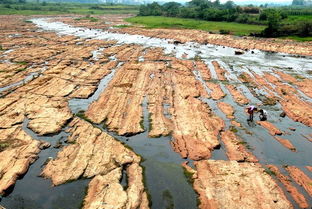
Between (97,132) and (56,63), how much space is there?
27458mm

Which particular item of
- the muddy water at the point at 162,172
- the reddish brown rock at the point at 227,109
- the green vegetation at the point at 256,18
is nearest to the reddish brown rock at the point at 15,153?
the muddy water at the point at 162,172

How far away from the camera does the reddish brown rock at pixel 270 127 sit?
27325mm

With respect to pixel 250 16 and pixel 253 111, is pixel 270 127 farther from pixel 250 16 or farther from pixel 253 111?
pixel 250 16

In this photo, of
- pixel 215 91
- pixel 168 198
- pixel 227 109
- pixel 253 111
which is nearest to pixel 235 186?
pixel 168 198

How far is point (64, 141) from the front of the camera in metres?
24.5

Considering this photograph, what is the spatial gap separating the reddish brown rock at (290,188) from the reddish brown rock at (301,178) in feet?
2.18

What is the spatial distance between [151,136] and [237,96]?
594 inches

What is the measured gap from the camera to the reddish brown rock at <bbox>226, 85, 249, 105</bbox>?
34.6 meters

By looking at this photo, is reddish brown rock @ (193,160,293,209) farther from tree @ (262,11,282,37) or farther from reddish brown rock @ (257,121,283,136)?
tree @ (262,11,282,37)

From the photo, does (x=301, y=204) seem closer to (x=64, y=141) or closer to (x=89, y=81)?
(x=64, y=141)

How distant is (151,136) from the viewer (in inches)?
1024

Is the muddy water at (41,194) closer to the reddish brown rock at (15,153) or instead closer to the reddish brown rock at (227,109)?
the reddish brown rock at (15,153)

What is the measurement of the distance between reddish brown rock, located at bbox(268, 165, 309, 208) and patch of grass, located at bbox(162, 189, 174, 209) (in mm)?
7871

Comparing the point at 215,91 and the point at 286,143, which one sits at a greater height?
the point at 215,91
